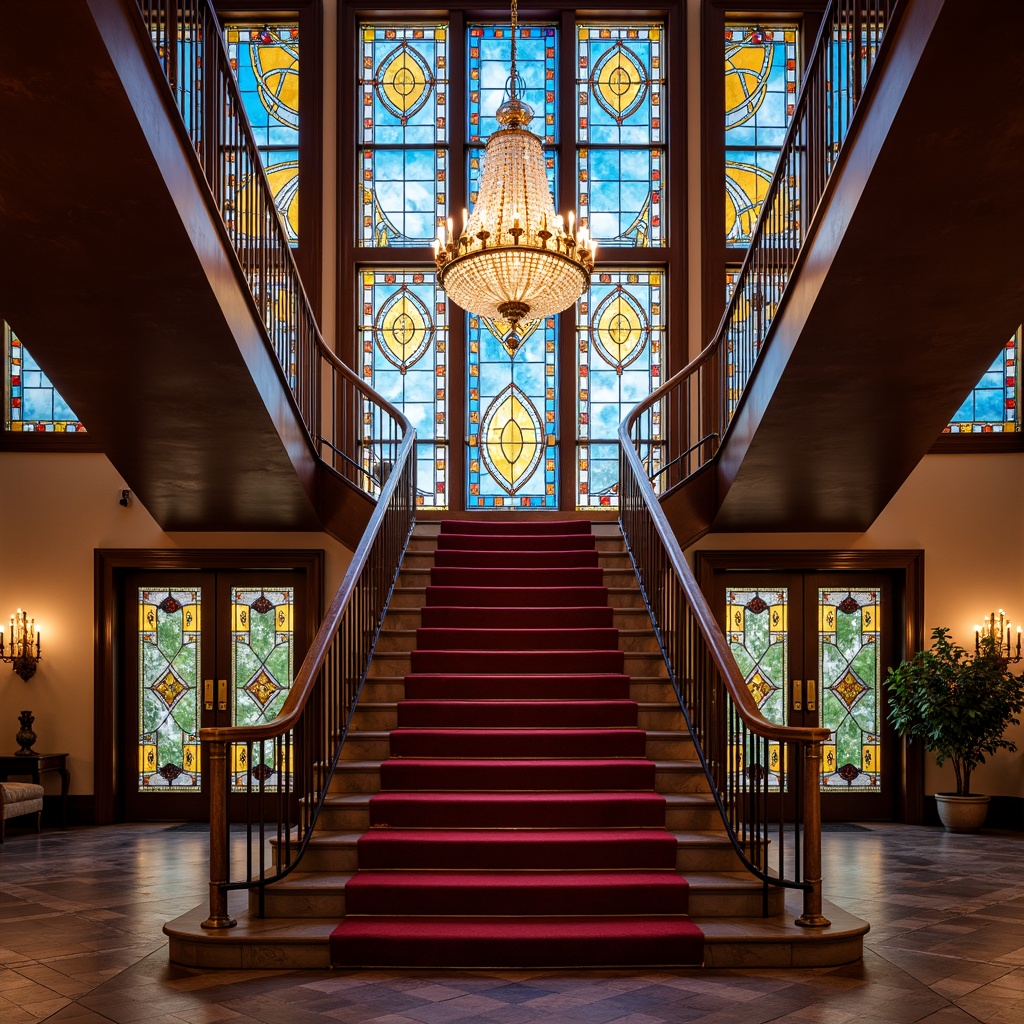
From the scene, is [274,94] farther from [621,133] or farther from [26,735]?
[26,735]

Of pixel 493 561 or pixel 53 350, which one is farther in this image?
pixel 493 561

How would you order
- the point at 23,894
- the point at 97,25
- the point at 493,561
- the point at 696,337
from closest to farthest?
the point at 97,25 < the point at 23,894 < the point at 493,561 < the point at 696,337

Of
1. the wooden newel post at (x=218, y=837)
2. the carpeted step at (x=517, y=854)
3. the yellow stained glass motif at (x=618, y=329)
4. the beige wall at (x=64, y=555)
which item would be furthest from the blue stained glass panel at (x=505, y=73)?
the wooden newel post at (x=218, y=837)

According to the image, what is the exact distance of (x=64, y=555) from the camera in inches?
364

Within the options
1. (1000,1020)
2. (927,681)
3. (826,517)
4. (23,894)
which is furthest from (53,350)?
(927,681)

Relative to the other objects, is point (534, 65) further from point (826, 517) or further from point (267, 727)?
point (267, 727)

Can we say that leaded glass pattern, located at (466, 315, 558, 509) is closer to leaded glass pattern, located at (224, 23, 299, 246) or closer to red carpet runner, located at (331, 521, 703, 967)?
leaded glass pattern, located at (224, 23, 299, 246)

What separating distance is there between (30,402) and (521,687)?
5.54m

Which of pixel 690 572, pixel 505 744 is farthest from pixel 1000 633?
pixel 505 744

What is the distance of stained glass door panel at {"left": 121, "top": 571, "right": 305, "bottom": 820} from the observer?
9250 millimetres

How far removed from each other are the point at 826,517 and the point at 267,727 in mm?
5675

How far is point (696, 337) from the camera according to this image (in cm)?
1007

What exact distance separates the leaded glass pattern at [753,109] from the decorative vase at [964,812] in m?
5.14

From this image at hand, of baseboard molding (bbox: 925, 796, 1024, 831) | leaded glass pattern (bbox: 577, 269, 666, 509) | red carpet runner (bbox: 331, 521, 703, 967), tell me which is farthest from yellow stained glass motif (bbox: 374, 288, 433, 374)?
baseboard molding (bbox: 925, 796, 1024, 831)
